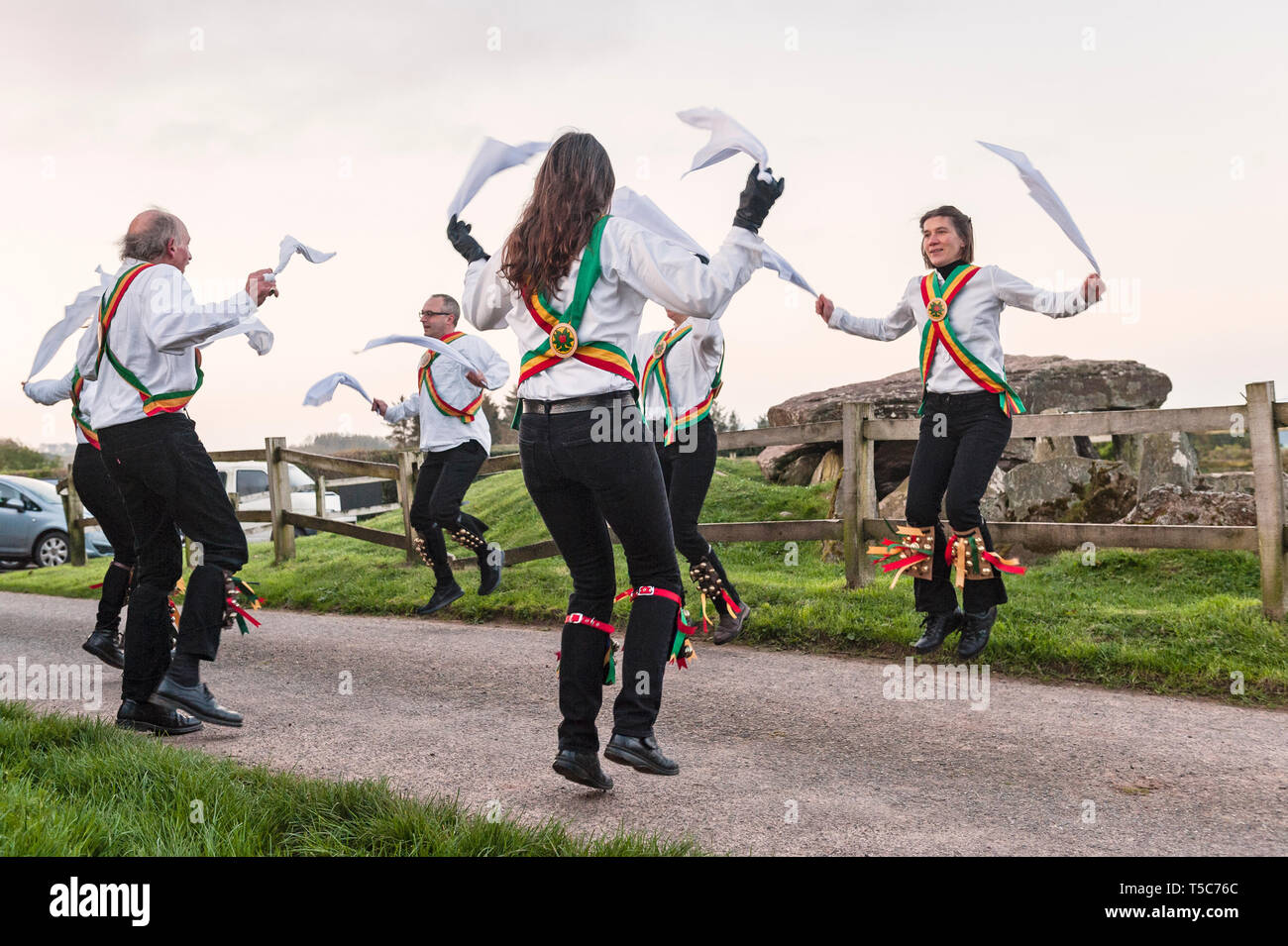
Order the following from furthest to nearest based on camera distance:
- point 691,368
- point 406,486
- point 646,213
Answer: point 406,486 < point 691,368 < point 646,213

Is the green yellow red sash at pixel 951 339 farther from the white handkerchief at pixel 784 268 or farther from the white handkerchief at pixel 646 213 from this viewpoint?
the white handkerchief at pixel 646 213

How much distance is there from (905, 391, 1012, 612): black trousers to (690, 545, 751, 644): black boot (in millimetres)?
1128

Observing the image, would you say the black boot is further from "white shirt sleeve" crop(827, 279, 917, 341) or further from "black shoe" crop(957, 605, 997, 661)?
"white shirt sleeve" crop(827, 279, 917, 341)

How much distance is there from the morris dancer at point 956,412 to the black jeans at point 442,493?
129 inches

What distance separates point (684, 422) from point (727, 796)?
3052 millimetres

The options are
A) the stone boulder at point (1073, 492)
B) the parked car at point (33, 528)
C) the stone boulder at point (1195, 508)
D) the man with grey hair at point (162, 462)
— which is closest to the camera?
the man with grey hair at point (162, 462)

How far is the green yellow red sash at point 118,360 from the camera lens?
4.41m

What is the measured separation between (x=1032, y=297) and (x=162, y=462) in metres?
4.17

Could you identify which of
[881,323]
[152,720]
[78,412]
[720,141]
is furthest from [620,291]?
[78,412]

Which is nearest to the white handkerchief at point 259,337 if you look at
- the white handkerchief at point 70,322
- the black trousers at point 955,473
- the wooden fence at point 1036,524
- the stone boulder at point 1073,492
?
the white handkerchief at point 70,322

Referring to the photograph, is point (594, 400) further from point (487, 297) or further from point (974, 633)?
point (974, 633)

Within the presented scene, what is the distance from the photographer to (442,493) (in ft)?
25.8

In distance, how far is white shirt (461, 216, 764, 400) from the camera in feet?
10.6

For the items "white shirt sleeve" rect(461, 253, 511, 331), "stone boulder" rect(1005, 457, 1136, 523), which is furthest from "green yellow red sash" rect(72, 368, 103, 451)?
"stone boulder" rect(1005, 457, 1136, 523)
